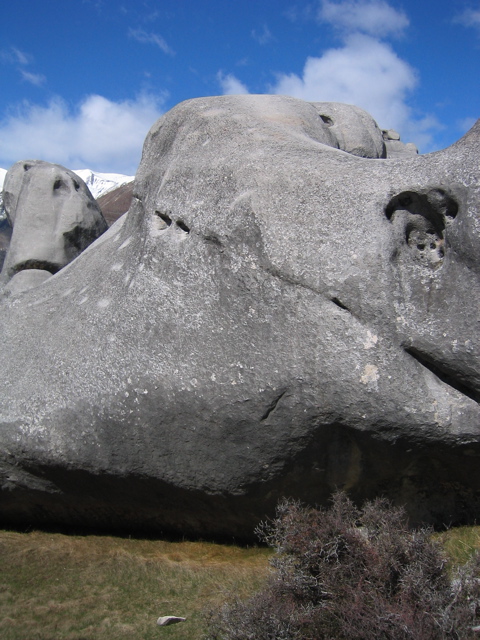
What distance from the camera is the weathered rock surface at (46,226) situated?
6074 mm

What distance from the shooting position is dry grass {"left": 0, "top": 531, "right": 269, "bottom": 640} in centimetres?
297

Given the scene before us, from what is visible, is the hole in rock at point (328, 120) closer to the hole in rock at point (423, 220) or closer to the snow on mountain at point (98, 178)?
the hole in rock at point (423, 220)

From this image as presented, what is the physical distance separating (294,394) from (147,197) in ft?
6.48

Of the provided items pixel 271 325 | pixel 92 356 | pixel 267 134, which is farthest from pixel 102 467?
pixel 267 134

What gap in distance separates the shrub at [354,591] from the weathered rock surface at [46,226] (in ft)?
13.2

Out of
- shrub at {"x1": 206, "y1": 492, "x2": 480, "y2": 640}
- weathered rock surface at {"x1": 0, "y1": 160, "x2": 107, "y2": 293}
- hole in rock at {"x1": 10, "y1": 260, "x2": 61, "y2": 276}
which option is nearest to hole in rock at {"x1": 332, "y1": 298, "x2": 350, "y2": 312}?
shrub at {"x1": 206, "y1": 492, "x2": 480, "y2": 640}

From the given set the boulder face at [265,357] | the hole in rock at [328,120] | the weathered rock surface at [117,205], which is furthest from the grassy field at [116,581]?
the weathered rock surface at [117,205]

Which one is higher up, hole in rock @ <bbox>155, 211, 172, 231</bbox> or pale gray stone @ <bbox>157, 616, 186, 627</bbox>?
hole in rock @ <bbox>155, 211, 172, 231</bbox>

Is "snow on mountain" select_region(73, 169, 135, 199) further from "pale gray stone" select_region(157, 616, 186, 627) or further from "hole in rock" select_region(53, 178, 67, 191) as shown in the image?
"pale gray stone" select_region(157, 616, 186, 627)

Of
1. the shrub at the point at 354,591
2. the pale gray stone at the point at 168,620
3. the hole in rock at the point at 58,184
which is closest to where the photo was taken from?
the shrub at the point at 354,591

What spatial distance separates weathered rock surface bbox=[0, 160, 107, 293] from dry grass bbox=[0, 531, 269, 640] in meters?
2.90

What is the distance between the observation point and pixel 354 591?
2535 mm

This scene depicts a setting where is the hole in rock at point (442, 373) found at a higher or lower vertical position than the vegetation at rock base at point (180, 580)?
higher

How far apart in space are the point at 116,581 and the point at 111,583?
0.03m
